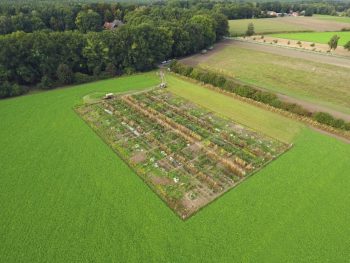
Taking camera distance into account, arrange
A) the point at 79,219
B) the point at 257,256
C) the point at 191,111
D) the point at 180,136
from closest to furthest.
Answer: the point at 257,256, the point at 79,219, the point at 180,136, the point at 191,111

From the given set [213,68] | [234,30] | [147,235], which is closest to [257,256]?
[147,235]

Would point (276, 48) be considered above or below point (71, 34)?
below

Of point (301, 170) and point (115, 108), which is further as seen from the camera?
point (115, 108)

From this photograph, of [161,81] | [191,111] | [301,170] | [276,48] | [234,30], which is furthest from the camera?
[234,30]

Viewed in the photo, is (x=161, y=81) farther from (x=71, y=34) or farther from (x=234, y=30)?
(x=234, y=30)

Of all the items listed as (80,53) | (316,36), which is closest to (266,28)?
(316,36)

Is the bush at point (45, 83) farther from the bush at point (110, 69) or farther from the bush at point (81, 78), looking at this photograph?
the bush at point (110, 69)
